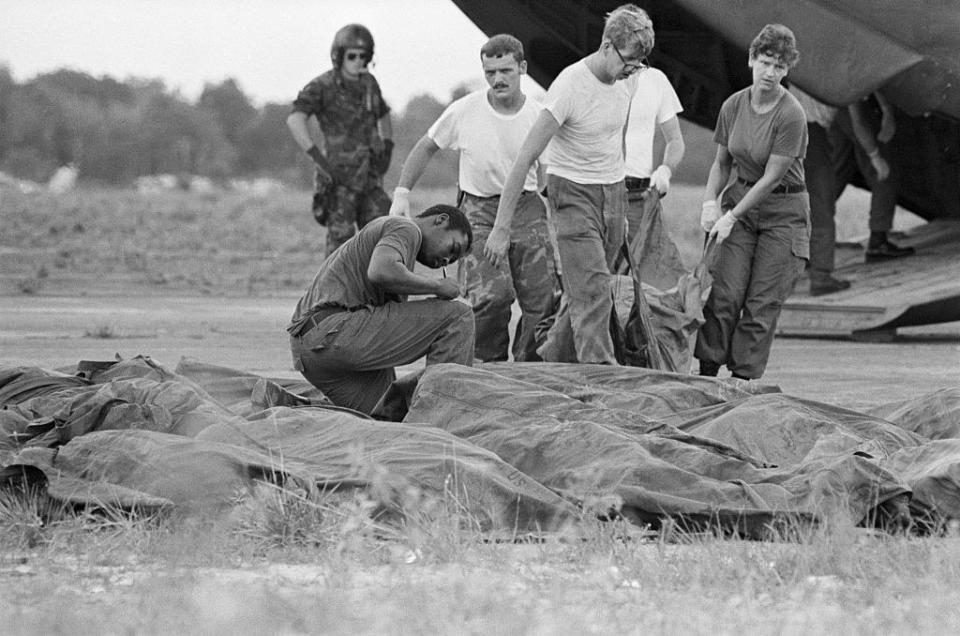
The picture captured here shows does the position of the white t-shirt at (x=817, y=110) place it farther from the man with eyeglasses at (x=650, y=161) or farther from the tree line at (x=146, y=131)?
the tree line at (x=146, y=131)

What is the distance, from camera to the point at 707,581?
13.1ft

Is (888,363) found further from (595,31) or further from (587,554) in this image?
(587,554)

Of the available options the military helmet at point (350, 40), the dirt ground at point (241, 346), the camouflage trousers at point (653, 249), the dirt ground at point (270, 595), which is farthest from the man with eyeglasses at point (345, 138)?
the dirt ground at point (270, 595)

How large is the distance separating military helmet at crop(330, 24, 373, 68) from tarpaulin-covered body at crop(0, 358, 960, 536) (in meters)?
4.28

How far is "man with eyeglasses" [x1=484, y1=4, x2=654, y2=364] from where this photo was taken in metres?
7.45

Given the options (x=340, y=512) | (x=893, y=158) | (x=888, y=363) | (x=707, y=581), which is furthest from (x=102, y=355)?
(x=893, y=158)

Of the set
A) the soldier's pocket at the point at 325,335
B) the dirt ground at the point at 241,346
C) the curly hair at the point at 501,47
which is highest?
the curly hair at the point at 501,47

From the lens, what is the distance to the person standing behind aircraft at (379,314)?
6.61 metres

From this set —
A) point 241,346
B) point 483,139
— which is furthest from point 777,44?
point 241,346

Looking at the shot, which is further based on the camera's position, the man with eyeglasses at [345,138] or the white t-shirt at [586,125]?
the man with eyeglasses at [345,138]

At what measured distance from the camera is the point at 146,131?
1630 inches

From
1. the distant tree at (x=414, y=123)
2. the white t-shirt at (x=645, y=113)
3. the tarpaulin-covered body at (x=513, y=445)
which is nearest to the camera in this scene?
the tarpaulin-covered body at (x=513, y=445)

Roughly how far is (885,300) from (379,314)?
5.87 meters

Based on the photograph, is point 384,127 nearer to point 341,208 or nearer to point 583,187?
point 341,208
